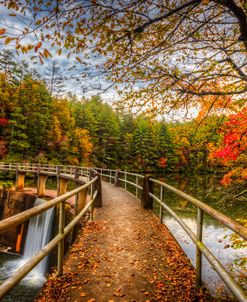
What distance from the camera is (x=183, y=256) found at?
452 centimetres

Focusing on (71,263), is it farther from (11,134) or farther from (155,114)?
(11,134)

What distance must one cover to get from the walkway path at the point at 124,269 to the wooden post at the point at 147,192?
6.46 feet

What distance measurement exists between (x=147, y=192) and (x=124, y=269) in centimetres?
459

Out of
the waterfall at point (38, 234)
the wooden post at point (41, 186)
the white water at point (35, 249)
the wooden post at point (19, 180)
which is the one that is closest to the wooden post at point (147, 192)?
the white water at point (35, 249)

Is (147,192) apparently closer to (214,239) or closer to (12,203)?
(214,239)

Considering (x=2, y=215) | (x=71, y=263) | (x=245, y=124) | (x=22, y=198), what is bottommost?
(x=2, y=215)

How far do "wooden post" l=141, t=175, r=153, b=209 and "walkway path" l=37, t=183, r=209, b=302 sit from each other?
1970 millimetres

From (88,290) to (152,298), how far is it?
897 millimetres

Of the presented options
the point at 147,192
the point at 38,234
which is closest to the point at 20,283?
the point at 38,234

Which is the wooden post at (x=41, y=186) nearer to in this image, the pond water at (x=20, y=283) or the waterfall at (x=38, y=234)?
the waterfall at (x=38, y=234)

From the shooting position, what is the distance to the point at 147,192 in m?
8.45

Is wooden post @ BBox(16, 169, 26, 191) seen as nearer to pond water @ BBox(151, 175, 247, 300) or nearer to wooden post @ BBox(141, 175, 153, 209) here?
pond water @ BBox(151, 175, 247, 300)

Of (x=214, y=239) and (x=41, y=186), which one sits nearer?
(x=214, y=239)

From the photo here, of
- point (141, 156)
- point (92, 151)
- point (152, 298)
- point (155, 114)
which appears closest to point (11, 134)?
point (92, 151)
